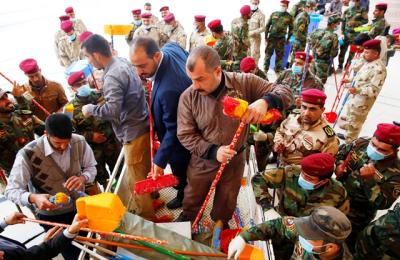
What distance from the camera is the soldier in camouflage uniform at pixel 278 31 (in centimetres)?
712

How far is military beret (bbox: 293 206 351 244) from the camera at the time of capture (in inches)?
63.6

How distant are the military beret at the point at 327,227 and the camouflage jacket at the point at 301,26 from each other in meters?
6.33

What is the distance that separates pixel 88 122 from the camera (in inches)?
129

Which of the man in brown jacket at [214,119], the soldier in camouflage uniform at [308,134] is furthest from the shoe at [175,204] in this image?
the soldier in camouflage uniform at [308,134]

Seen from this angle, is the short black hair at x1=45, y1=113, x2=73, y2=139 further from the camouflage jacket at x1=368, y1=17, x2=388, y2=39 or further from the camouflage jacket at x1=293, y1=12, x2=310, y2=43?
the camouflage jacket at x1=368, y1=17, x2=388, y2=39

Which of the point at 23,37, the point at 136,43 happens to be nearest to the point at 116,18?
the point at 23,37

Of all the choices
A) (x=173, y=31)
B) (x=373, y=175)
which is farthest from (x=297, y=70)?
(x=173, y=31)

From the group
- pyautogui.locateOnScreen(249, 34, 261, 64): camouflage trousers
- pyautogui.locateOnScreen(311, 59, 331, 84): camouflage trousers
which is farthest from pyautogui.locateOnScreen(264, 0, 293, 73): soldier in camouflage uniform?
pyautogui.locateOnScreen(311, 59, 331, 84): camouflage trousers

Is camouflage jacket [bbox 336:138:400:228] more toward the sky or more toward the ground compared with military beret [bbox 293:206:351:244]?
more toward the ground

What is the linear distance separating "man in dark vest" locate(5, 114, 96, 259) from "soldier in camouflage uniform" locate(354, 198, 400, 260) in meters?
2.36

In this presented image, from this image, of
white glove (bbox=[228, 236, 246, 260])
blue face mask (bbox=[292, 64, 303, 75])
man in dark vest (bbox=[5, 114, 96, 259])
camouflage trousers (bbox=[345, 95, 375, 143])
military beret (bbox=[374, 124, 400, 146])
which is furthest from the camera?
camouflage trousers (bbox=[345, 95, 375, 143])

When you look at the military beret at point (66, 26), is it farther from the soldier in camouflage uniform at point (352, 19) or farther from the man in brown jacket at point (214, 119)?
the soldier in camouflage uniform at point (352, 19)

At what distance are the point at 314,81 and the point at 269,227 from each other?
300 centimetres

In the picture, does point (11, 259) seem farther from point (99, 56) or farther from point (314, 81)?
point (314, 81)
